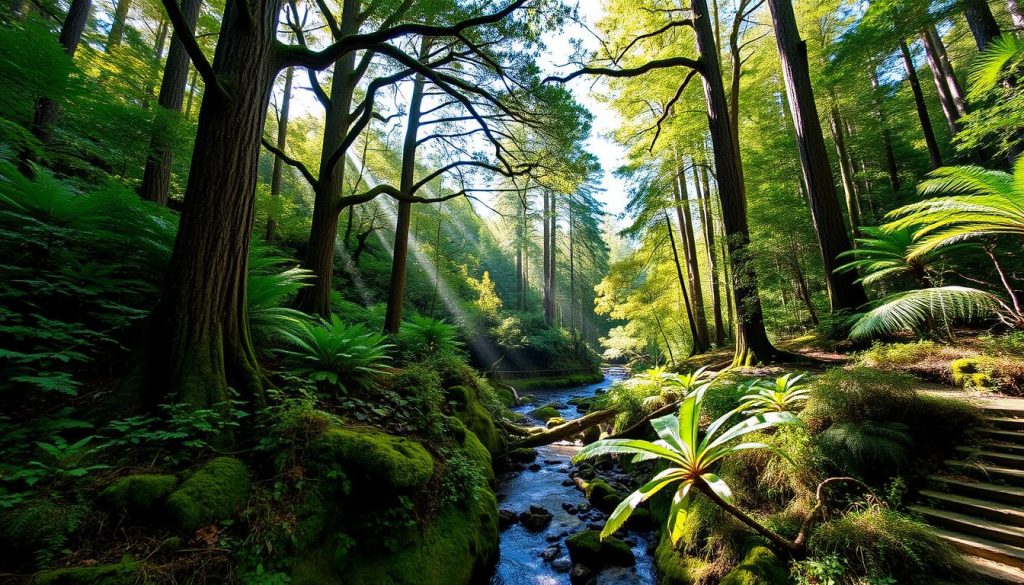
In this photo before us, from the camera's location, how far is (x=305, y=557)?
7.37 feet

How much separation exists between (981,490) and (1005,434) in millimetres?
729

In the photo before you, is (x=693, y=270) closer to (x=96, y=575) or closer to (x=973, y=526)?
(x=973, y=526)

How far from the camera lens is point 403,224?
738 centimetres

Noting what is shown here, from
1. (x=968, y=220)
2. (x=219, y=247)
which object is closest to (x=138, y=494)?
(x=219, y=247)

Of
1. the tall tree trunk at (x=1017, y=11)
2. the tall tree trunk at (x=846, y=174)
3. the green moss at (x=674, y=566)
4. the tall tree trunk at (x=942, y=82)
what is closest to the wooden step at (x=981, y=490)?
the green moss at (x=674, y=566)

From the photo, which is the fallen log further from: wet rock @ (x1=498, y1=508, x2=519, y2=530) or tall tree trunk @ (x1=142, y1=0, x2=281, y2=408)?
tall tree trunk @ (x1=142, y1=0, x2=281, y2=408)

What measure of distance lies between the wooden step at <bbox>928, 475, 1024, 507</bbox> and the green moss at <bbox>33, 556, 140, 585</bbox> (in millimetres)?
4755

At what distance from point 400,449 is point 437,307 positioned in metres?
16.6

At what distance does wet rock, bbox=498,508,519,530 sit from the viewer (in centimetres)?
419

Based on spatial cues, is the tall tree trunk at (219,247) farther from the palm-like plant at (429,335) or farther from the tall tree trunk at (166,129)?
the palm-like plant at (429,335)

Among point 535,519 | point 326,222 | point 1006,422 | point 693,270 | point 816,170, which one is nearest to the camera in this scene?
point 1006,422

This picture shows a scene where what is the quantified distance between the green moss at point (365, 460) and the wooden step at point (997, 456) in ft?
13.6

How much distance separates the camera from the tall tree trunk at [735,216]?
5836mm

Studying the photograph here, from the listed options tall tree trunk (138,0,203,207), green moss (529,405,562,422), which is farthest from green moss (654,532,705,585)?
tall tree trunk (138,0,203,207)
